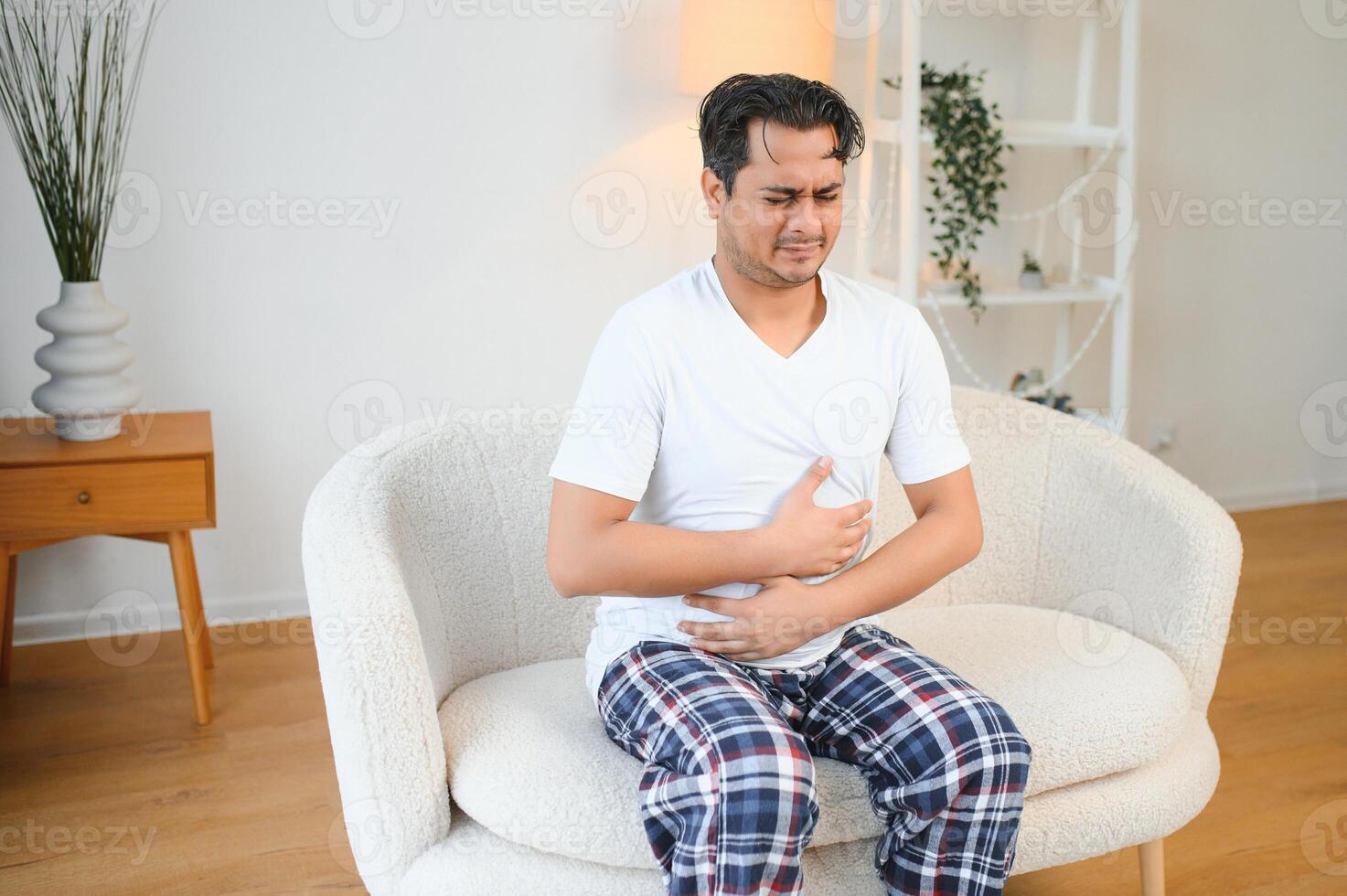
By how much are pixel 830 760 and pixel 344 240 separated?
1738mm

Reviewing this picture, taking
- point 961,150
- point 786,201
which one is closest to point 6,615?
point 786,201

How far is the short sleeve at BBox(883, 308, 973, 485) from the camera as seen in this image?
4.83 ft

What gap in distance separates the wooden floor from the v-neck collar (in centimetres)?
Answer: 88

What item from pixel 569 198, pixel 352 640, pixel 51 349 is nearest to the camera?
pixel 352 640

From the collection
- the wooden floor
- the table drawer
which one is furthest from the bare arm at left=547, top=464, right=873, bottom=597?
the table drawer

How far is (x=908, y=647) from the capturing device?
1.49 metres

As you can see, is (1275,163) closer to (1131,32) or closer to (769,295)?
(1131,32)

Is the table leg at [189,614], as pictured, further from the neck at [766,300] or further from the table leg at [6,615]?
the neck at [766,300]

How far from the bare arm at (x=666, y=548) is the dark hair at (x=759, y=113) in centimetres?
37

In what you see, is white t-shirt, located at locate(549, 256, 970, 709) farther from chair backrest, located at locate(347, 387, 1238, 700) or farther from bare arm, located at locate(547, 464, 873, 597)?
chair backrest, located at locate(347, 387, 1238, 700)

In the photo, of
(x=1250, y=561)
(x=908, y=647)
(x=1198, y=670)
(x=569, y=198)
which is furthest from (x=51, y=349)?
(x=1250, y=561)

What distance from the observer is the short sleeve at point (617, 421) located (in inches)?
52.5

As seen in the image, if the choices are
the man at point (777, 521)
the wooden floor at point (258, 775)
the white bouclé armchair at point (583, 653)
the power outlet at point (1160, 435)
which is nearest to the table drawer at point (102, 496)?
the wooden floor at point (258, 775)

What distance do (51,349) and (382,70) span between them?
89 cm
